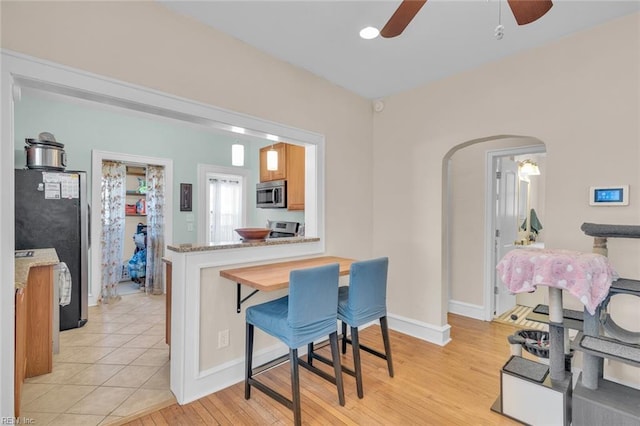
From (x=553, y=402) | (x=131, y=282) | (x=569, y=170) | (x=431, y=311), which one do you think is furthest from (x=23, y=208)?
(x=569, y=170)

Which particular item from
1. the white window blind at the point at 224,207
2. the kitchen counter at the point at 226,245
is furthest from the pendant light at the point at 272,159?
the white window blind at the point at 224,207

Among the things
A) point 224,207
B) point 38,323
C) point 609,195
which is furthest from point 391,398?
point 224,207

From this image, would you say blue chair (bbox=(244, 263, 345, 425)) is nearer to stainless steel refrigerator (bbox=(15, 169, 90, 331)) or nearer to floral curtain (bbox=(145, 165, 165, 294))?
stainless steel refrigerator (bbox=(15, 169, 90, 331))

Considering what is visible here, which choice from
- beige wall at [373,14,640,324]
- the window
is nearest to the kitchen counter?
beige wall at [373,14,640,324]

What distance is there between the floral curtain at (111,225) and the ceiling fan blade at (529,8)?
16.0ft

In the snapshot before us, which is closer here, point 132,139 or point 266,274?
point 266,274

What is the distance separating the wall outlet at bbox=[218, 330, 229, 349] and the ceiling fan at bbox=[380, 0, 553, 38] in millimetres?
2269

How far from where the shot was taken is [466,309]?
149 inches

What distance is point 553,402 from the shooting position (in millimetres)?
1755

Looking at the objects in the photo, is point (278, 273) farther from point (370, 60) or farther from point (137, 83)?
point (370, 60)

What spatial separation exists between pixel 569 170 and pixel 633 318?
3.55ft

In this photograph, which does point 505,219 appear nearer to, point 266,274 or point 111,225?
point 266,274

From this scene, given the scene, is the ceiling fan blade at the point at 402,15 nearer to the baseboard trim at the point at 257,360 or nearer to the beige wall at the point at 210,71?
the beige wall at the point at 210,71

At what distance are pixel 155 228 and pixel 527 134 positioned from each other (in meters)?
4.89
